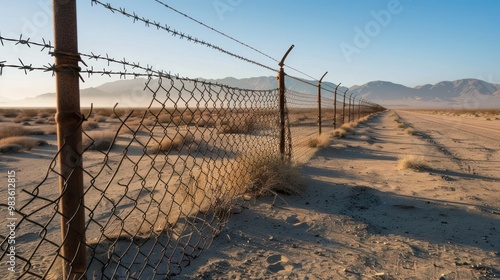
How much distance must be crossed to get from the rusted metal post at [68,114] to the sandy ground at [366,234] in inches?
53.8

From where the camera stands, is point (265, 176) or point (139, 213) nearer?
point (139, 213)

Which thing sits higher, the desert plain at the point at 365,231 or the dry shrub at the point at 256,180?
the dry shrub at the point at 256,180

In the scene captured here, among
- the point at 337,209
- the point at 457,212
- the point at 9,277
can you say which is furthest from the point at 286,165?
the point at 9,277

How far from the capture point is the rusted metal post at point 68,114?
1727 mm

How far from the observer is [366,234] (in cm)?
385

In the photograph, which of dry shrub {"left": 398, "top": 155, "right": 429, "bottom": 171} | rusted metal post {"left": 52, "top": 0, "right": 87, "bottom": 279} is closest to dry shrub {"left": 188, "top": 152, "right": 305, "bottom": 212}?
rusted metal post {"left": 52, "top": 0, "right": 87, "bottom": 279}

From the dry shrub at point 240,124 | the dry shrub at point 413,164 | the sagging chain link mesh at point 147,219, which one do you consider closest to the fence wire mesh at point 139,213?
the sagging chain link mesh at point 147,219

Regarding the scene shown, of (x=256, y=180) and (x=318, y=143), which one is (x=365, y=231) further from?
(x=318, y=143)

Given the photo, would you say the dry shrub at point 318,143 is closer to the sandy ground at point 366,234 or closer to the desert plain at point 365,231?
the desert plain at point 365,231

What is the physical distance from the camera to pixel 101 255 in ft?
10.2

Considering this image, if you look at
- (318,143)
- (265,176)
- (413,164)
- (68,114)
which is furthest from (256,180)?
(318,143)

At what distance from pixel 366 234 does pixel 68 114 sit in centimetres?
327

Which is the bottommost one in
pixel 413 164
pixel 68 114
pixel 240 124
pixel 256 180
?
pixel 413 164

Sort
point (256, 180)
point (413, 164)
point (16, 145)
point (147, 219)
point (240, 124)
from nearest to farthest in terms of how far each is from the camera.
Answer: point (147, 219)
point (256, 180)
point (240, 124)
point (413, 164)
point (16, 145)
